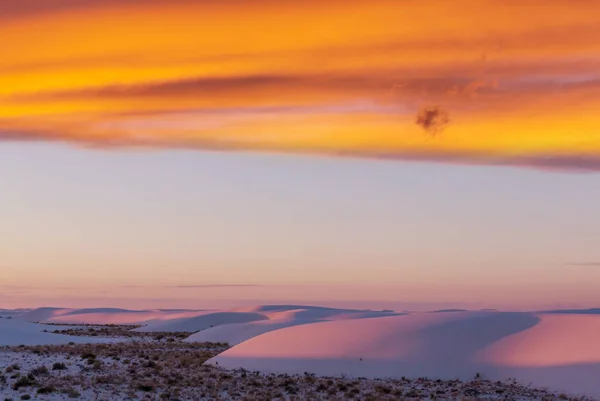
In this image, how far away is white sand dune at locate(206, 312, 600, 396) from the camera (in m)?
34.9

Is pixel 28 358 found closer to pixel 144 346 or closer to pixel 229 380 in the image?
pixel 229 380

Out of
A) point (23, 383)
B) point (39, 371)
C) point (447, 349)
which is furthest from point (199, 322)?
point (23, 383)

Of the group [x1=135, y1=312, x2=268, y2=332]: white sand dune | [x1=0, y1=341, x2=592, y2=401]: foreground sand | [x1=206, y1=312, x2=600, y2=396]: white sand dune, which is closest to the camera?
[x1=0, y1=341, x2=592, y2=401]: foreground sand

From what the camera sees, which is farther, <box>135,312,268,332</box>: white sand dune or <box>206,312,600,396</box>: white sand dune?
<box>135,312,268,332</box>: white sand dune

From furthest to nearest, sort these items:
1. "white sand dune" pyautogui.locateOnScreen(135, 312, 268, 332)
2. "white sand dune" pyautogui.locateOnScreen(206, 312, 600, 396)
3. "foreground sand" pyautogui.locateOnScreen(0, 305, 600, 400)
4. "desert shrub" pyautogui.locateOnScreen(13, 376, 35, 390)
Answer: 1. "white sand dune" pyautogui.locateOnScreen(135, 312, 268, 332)
2. "white sand dune" pyautogui.locateOnScreen(206, 312, 600, 396)
3. "foreground sand" pyautogui.locateOnScreen(0, 305, 600, 400)
4. "desert shrub" pyautogui.locateOnScreen(13, 376, 35, 390)

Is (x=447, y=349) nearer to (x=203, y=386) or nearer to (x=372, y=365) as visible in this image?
(x=372, y=365)

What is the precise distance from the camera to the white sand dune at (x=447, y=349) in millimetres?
34906

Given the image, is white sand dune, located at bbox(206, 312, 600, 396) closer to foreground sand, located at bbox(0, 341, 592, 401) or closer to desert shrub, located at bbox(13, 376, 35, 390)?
foreground sand, located at bbox(0, 341, 592, 401)

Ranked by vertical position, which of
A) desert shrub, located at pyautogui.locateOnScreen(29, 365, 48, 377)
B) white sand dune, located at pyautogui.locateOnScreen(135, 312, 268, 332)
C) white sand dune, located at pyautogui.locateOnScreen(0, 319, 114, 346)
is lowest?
desert shrub, located at pyautogui.locateOnScreen(29, 365, 48, 377)

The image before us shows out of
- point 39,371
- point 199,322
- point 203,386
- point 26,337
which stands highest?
point 199,322

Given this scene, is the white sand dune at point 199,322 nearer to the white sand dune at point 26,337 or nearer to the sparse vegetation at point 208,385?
the white sand dune at point 26,337

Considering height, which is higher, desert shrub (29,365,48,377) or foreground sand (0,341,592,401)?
desert shrub (29,365,48,377)

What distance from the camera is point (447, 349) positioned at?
38906 millimetres

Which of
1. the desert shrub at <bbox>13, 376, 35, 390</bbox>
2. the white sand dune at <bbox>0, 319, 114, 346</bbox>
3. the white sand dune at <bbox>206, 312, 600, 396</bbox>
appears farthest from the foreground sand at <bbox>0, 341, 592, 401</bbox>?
the white sand dune at <bbox>0, 319, 114, 346</bbox>
